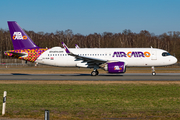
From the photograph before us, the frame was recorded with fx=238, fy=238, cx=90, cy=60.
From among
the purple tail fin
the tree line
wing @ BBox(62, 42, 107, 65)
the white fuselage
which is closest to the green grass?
wing @ BBox(62, 42, 107, 65)

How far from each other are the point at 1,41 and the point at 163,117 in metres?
110

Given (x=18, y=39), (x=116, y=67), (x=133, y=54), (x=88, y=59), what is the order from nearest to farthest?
(x=116, y=67) < (x=88, y=59) < (x=133, y=54) < (x=18, y=39)

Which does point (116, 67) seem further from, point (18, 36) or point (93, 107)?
point (93, 107)

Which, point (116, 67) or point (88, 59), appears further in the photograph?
point (88, 59)

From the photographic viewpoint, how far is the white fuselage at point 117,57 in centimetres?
3469

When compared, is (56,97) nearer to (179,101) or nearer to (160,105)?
(160,105)

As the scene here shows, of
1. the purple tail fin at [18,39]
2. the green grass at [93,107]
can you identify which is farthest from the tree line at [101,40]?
the green grass at [93,107]

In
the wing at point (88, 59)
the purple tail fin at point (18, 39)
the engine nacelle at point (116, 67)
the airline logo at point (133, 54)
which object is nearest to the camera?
the engine nacelle at point (116, 67)

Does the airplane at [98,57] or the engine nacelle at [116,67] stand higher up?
the airplane at [98,57]

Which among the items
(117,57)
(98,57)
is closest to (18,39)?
(98,57)

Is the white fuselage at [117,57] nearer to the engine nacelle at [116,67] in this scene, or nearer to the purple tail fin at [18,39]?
the engine nacelle at [116,67]

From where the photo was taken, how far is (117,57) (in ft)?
114

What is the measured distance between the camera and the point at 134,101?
47.6 ft

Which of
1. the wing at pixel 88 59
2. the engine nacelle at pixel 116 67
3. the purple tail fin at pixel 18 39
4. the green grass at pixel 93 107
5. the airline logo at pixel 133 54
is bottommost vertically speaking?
the green grass at pixel 93 107
